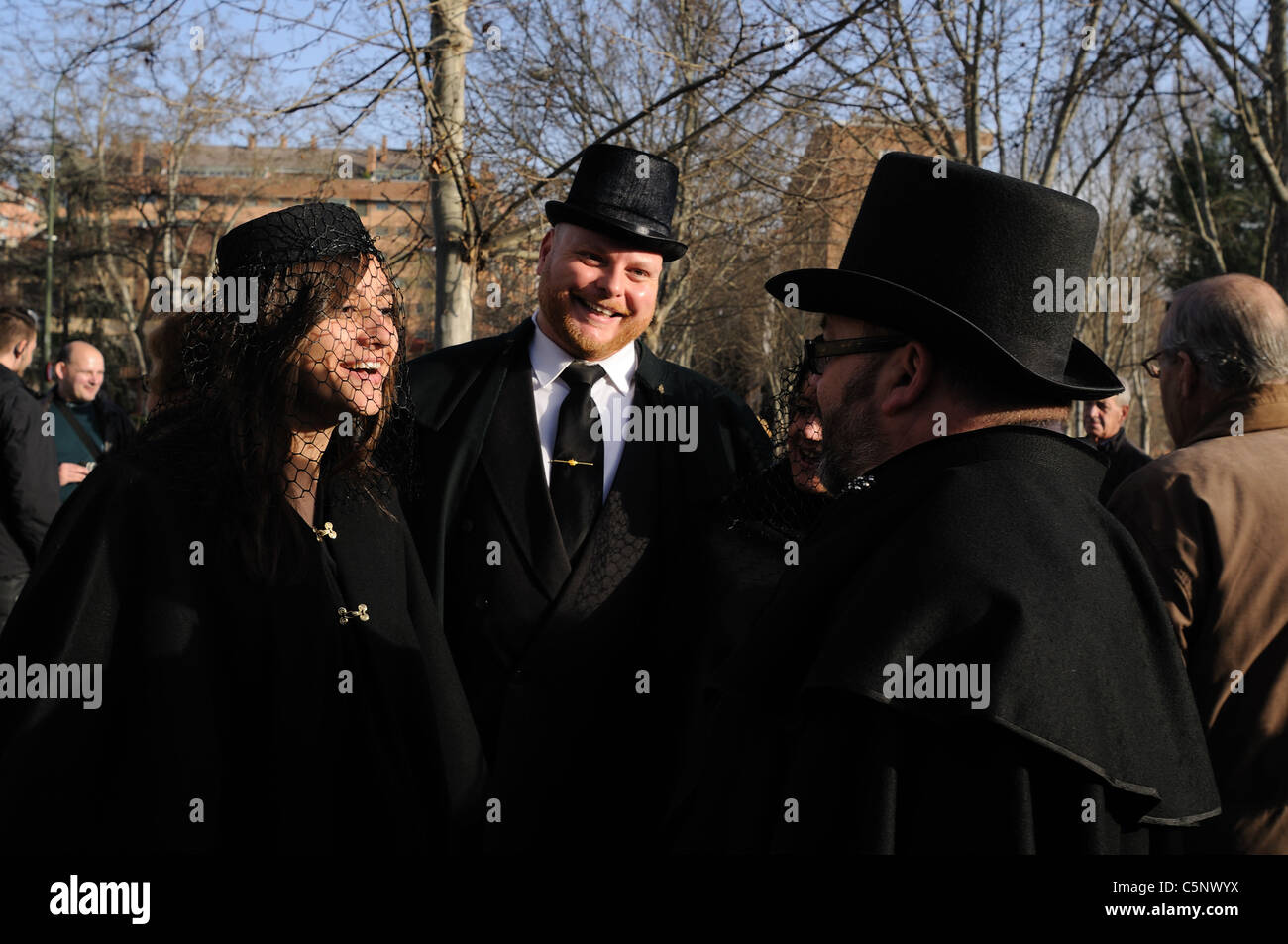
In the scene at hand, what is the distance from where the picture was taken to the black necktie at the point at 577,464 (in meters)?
3.46

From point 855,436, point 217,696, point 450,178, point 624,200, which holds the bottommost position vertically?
point 217,696

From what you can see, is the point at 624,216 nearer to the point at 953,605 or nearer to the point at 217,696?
the point at 217,696

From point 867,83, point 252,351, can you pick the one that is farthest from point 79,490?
point 867,83

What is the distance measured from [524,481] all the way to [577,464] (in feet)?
0.55

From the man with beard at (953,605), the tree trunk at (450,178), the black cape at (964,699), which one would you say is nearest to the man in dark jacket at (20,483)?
the tree trunk at (450,178)

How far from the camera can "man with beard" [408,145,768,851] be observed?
3.31 meters

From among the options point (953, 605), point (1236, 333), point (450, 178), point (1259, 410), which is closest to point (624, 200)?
point (1236, 333)

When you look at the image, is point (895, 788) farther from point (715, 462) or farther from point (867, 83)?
point (867, 83)

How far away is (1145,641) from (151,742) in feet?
5.78

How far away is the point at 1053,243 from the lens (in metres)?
2.00

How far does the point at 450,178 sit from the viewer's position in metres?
5.85

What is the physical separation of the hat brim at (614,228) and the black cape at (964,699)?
1824 mm

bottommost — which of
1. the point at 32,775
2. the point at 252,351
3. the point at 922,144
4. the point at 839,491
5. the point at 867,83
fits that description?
the point at 32,775

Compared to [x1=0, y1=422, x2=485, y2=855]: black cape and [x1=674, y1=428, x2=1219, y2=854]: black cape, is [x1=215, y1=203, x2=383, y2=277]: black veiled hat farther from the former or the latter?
[x1=674, y1=428, x2=1219, y2=854]: black cape
